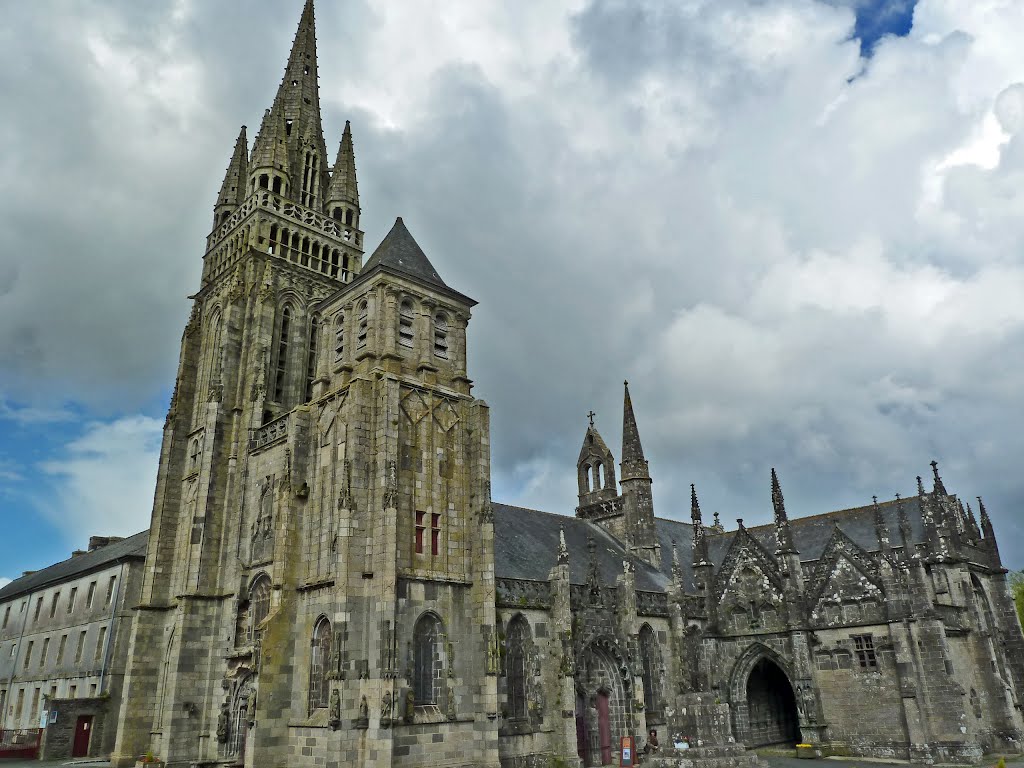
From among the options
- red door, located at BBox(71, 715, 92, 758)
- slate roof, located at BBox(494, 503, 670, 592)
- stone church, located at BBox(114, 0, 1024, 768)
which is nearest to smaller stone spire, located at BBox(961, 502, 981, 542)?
stone church, located at BBox(114, 0, 1024, 768)

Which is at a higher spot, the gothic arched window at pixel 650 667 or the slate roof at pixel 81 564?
the slate roof at pixel 81 564

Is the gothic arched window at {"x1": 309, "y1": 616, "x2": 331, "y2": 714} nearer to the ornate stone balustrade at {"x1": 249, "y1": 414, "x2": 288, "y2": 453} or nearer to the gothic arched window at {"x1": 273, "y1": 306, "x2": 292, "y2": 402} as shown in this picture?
the ornate stone balustrade at {"x1": 249, "y1": 414, "x2": 288, "y2": 453}

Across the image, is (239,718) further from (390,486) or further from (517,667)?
(390,486)

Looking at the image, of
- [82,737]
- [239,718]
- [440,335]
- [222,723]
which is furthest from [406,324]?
[82,737]

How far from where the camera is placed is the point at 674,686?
34.5 m

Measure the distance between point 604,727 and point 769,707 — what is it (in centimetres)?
1182

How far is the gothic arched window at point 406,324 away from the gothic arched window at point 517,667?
11.8m

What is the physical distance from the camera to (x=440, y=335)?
30.9 metres

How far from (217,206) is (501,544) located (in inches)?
1088

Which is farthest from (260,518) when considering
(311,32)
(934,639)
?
(311,32)

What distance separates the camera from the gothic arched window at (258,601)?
3009 cm

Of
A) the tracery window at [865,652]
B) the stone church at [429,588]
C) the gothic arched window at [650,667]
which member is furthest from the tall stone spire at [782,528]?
the gothic arched window at [650,667]

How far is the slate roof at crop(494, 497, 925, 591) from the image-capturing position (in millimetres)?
33438

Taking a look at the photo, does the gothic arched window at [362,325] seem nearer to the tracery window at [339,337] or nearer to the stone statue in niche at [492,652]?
the tracery window at [339,337]
